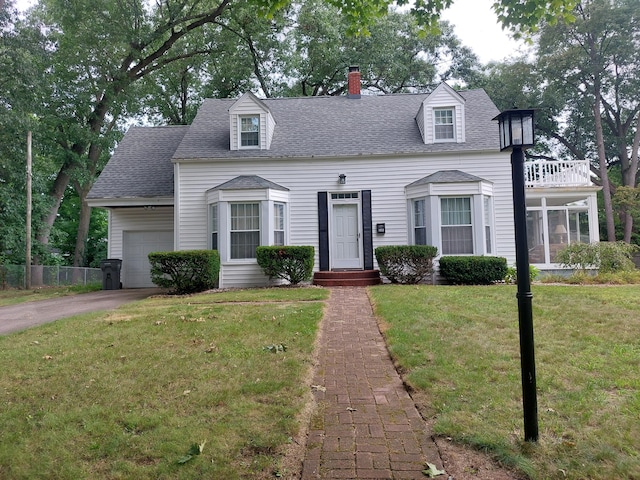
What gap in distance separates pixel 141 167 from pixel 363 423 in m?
14.3

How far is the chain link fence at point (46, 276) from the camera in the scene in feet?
49.2

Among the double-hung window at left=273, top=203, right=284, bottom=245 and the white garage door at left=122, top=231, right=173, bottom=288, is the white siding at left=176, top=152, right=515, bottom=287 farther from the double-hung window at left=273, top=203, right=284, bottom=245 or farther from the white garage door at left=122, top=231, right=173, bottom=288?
the white garage door at left=122, top=231, right=173, bottom=288

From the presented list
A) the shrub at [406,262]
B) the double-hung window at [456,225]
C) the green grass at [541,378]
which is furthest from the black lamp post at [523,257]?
the double-hung window at [456,225]

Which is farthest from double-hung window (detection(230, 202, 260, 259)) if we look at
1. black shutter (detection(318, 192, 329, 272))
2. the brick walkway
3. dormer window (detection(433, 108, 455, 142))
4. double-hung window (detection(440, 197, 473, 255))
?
the brick walkway

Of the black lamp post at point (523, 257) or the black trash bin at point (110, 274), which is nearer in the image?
the black lamp post at point (523, 257)

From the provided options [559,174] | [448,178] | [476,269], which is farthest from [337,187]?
[559,174]

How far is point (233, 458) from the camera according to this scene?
259 centimetres

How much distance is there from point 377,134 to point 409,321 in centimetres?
887

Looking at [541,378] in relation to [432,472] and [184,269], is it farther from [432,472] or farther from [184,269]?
[184,269]

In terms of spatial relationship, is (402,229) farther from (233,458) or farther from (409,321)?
(233,458)

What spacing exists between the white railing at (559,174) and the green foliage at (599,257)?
10.9ft

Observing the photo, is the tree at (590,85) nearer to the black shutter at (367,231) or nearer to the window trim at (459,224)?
the window trim at (459,224)

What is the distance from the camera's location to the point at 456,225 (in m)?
11.9

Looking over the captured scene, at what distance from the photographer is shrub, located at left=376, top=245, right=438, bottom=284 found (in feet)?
36.4
